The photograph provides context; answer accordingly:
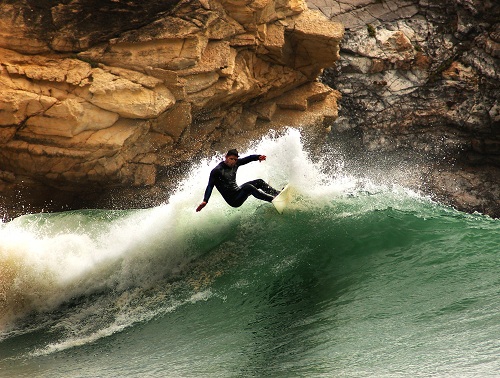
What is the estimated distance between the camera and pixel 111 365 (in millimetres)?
8461

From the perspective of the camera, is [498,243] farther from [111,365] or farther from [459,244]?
[111,365]

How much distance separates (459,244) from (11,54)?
896 centimetres

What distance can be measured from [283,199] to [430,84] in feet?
33.1

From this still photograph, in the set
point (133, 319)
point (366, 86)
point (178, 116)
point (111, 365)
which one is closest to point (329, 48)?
point (366, 86)

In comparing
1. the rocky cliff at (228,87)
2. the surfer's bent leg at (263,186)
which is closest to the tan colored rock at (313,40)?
the rocky cliff at (228,87)

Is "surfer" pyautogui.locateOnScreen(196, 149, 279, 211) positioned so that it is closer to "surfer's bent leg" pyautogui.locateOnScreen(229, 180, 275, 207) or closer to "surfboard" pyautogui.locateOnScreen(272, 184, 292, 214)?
"surfer's bent leg" pyautogui.locateOnScreen(229, 180, 275, 207)

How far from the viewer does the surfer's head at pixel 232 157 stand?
433 inches

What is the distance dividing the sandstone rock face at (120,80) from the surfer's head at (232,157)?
10.6ft

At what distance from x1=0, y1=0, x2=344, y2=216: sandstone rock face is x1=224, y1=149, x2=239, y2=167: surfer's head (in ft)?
10.6

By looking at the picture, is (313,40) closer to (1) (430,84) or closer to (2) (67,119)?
(1) (430,84)

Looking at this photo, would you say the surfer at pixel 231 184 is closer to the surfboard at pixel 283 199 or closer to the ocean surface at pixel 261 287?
the surfboard at pixel 283 199

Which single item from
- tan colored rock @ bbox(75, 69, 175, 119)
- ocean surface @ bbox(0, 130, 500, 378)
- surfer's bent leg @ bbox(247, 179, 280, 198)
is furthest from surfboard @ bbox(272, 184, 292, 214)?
tan colored rock @ bbox(75, 69, 175, 119)

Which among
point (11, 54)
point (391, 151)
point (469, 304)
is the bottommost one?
point (469, 304)

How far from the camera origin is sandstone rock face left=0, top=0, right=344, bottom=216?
1277cm
